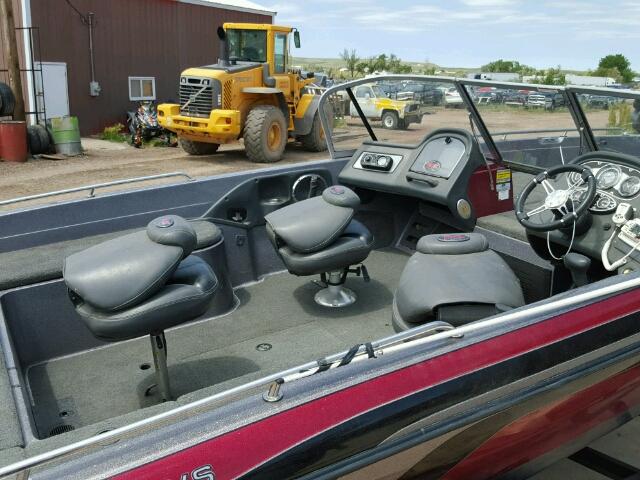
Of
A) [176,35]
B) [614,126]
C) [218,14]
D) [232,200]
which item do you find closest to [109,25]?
[176,35]

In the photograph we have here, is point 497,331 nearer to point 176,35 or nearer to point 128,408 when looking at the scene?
point 128,408

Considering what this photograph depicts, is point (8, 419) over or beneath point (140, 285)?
beneath

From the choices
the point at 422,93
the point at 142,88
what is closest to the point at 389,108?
the point at 422,93

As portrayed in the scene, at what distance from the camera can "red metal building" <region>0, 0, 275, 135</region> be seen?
38.2ft

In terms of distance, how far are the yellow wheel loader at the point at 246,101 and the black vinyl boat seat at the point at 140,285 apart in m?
7.77

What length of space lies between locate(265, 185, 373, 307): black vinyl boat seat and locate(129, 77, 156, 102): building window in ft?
38.3

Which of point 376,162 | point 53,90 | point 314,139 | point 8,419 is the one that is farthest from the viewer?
point 53,90

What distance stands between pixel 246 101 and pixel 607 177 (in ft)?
27.6

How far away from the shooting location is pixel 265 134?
9.91 m

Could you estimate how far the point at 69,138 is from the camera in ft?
34.4

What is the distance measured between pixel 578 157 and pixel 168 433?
7.32 feet

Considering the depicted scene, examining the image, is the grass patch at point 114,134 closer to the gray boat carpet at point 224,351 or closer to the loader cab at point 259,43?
the loader cab at point 259,43

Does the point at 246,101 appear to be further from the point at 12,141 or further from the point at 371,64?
the point at 371,64

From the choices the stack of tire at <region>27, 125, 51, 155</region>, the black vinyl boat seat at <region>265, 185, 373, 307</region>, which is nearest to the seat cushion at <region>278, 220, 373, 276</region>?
the black vinyl boat seat at <region>265, 185, 373, 307</region>
